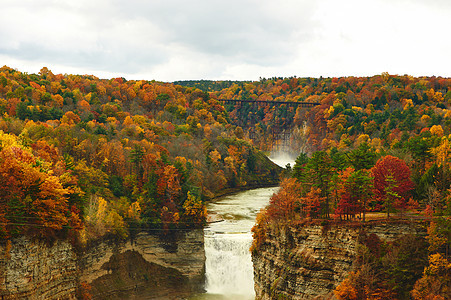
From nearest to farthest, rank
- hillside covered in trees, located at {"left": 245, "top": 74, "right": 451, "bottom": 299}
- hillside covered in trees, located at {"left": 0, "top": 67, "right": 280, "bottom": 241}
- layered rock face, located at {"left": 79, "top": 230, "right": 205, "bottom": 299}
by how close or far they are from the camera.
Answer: hillside covered in trees, located at {"left": 245, "top": 74, "right": 451, "bottom": 299} < hillside covered in trees, located at {"left": 0, "top": 67, "right": 280, "bottom": 241} < layered rock face, located at {"left": 79, "top": 230, "right": 205, "bottom": 299}

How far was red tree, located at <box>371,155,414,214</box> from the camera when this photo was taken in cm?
6134

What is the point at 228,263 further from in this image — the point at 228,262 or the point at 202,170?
the point at 202,170

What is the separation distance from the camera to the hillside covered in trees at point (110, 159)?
202 feet

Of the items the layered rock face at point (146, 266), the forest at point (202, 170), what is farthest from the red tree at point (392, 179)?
Result: the layered rock face at point (146, 266)

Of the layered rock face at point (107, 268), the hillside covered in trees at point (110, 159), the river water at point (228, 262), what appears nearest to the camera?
the layered rock face at point (107, 268)

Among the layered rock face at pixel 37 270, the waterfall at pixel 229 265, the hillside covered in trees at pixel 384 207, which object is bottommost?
the waterfall at pixel 229 265

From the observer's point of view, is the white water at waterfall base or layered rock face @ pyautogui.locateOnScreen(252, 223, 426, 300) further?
the white water at waterfall base

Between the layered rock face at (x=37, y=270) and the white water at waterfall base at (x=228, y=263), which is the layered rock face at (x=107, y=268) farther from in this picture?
the white water at waterfall base at (x=228, y=263)

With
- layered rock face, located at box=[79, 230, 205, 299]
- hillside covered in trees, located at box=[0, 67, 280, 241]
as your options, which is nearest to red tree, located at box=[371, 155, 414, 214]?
layered rock face, located at box=[79, 230, 205, 299]

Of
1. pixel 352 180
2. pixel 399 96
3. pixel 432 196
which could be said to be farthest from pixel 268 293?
pixel 399 96

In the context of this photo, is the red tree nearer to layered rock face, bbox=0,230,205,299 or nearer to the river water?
the river water

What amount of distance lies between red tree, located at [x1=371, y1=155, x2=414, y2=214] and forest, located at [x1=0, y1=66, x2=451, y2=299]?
0.17 m

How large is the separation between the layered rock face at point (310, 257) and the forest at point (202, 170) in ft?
4.07

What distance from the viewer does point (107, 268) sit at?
Result: 7269 cm
